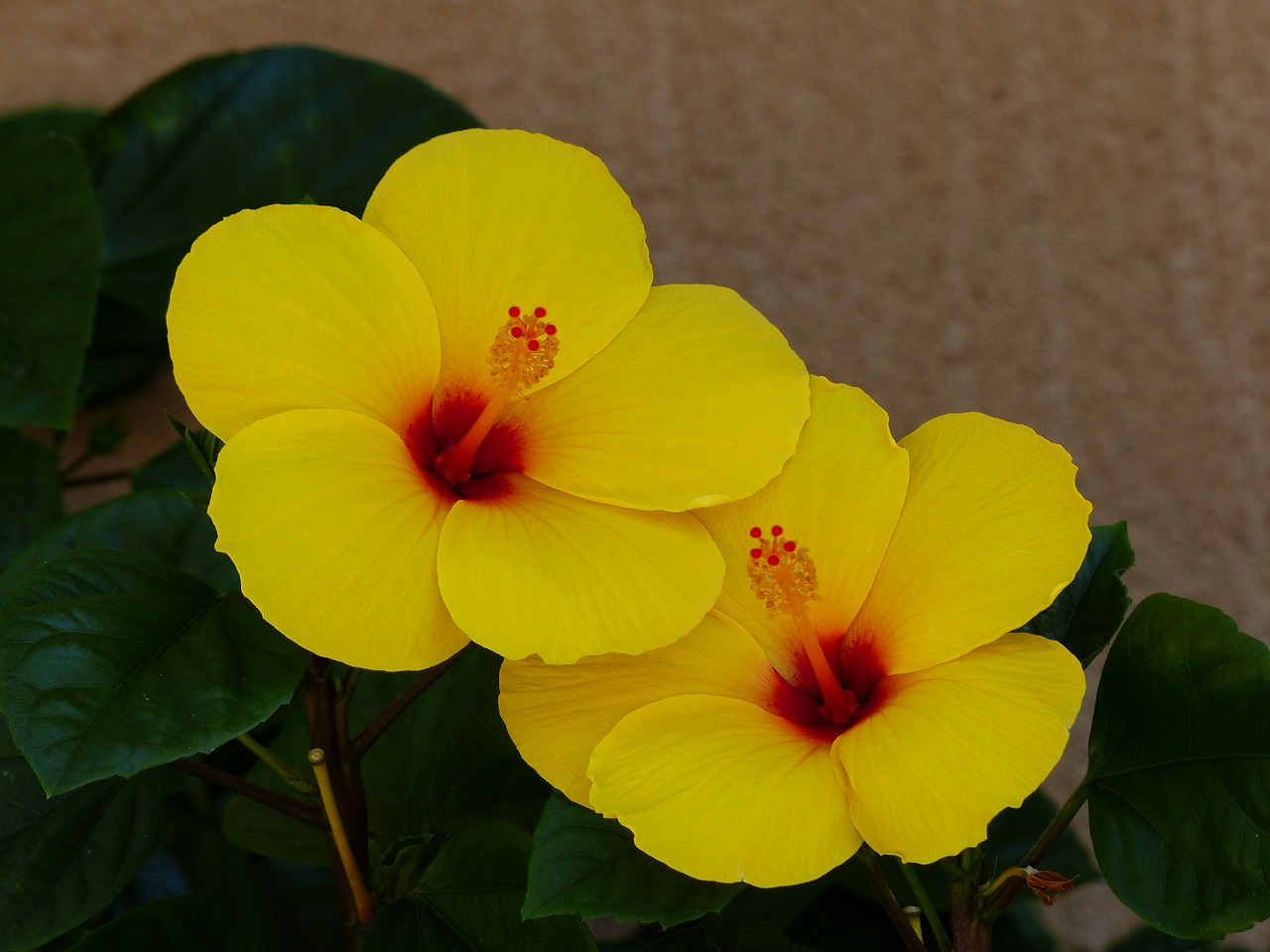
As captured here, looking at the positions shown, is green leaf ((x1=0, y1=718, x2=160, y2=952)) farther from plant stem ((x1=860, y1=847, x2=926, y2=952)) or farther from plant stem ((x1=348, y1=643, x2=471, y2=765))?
plant stem ((x1=860, y1=847, x2=926, y2=952))

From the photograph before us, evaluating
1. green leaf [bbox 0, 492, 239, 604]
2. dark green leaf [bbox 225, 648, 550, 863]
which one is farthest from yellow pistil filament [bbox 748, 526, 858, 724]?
green leaf [bbox 0, 492, 239, 604]

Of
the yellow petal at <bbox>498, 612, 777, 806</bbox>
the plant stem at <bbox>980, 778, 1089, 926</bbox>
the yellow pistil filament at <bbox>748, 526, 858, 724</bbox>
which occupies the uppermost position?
the yellow pistil filament at <bbox>748, 526, 858, 724</bbox>

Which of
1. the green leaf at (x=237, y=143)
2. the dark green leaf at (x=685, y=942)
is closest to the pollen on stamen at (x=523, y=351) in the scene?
the dark green leaf at (x=685, y=942)

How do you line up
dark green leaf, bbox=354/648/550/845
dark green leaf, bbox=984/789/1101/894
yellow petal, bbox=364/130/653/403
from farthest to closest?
dark green leaf, bbox=984/789/1101/894
dark green leaf, bbox=354/648/550/845
yellow petal, bbox=364/130/653/403

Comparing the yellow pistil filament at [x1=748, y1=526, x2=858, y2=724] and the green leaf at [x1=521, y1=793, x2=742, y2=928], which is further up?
the yellow pistil filament at [x1=748, y1=526, x2=858, y2=724]

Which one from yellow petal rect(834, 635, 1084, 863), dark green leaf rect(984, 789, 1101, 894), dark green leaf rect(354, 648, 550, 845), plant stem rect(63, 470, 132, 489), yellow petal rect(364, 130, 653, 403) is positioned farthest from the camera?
plant stem rect(63, 470, 132, 489)

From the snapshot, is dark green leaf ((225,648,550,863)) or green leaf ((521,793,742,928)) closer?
green leaf ((521,793,742,928))
